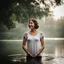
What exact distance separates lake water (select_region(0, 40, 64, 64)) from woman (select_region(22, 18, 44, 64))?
0.11 meters

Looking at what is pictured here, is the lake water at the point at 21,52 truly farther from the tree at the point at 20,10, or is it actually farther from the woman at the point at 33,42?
the tree at the point at 20,10

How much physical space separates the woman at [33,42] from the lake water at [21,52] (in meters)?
0.11

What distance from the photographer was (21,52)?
2.60m

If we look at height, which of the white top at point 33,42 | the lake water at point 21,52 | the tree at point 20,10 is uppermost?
the tree at point 20,10

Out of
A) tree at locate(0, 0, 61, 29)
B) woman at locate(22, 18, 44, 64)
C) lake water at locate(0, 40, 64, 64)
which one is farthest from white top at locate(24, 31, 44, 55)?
tree at locate(0, 0, 61, 29)

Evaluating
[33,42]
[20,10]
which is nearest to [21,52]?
[33,42]

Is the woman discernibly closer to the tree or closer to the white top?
the white top

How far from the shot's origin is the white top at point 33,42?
2.40 m

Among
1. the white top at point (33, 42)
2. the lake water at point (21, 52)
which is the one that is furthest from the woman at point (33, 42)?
the lake water at point (21, 52)

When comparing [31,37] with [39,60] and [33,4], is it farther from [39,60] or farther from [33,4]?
[33,4]

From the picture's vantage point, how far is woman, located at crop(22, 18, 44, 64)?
240cm

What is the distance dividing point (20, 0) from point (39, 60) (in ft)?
2.44

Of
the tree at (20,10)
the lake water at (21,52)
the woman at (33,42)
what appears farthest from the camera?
the tree at (20,10)

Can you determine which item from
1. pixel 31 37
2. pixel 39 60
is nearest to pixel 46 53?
pixel 39 60
